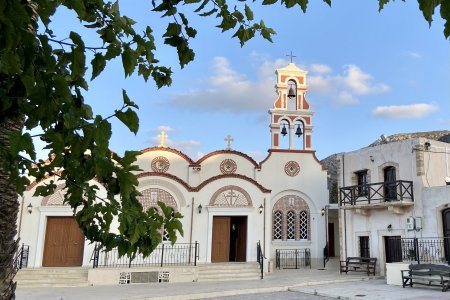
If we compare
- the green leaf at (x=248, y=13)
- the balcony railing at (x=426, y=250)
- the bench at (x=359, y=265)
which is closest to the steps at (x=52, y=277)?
the bench at (x=359, y=265)

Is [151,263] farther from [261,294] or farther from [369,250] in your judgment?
[369,250]

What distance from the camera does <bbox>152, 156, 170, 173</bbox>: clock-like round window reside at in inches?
782

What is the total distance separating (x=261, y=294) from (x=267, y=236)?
16.5 ft

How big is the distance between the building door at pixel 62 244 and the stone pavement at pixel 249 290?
2907 mm

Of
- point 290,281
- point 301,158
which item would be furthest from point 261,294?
point 301,158

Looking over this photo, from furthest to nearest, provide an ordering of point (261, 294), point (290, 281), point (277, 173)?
point (277, 173), point (290, 281), point (261, 294)

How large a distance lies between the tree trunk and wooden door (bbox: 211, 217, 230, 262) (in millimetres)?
15516

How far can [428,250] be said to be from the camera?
15602mm

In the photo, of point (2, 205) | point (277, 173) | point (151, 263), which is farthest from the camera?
point (277, 173)

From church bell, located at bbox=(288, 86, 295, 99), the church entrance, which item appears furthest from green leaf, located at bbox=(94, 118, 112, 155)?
church bell, located at bbox=(288, 86, 295, 99)

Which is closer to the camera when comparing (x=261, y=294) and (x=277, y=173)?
(x=261, y=294)

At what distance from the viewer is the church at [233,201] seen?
16.2 m

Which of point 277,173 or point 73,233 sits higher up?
point 277,173

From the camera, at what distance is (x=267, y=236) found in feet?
58.4
